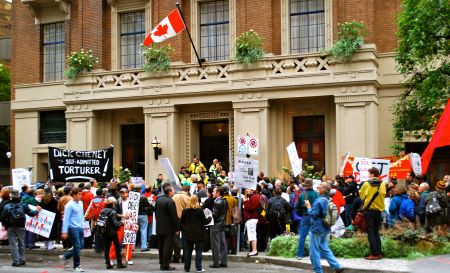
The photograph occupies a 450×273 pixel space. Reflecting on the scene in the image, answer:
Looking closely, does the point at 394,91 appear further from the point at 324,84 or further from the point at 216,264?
the point at 216,264

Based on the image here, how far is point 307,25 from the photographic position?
2895cm

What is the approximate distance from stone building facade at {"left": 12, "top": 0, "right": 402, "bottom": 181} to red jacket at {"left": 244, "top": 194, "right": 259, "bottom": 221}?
29.7ft

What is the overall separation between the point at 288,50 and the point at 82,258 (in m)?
13.8

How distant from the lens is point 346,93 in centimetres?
2602

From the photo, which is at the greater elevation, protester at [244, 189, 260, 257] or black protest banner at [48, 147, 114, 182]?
black protest banner at [48, 147, 114, 182]

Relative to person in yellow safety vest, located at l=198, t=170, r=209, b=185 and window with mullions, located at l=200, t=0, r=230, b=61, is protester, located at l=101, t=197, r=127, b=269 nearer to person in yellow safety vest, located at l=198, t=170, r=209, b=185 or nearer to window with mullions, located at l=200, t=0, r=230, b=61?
person in yellow safety vest, located at l=198, t=170, r=209, b=185

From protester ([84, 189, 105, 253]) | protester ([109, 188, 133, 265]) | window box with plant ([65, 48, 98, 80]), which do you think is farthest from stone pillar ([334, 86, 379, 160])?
window box with plant ([65, 48, 98, 80])

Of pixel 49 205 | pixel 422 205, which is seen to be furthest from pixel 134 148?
pixel 422 205

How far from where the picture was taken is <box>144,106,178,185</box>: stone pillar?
28.8 meters

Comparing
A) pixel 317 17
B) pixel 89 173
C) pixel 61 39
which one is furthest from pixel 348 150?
pixel 61 39

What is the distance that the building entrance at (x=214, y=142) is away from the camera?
30016 mm

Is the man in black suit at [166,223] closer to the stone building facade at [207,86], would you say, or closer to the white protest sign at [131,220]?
the white protest sign at [131,220]

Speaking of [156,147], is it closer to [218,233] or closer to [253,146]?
[253,146]

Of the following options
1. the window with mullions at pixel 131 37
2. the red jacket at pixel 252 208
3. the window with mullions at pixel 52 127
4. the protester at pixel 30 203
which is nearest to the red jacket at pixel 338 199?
the red jacket at pixel 252 208
